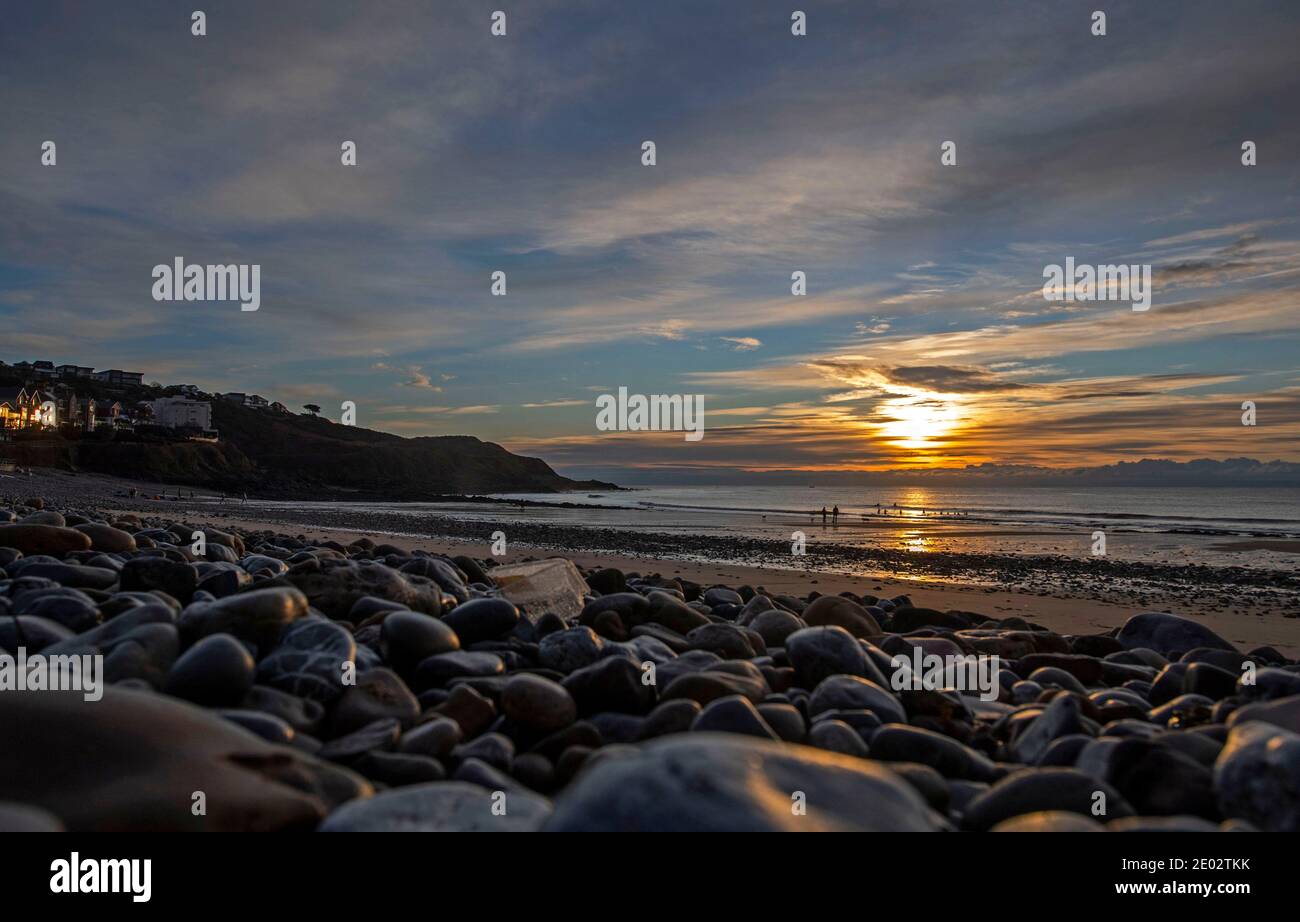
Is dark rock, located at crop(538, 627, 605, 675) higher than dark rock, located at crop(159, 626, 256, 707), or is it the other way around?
dark rock, located at crop(159, 626, 256, 707)

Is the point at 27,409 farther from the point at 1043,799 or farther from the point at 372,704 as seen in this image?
the point at 1043,799

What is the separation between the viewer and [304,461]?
99.6 m

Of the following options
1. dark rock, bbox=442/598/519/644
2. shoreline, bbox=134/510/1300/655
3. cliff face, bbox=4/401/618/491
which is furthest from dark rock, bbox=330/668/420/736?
cliff face, bbox=4/401/618/491

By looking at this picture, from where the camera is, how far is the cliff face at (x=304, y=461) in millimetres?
69812

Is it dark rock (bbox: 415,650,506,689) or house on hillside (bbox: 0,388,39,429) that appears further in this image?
house on hillside (bbox: 0,388,39,429)

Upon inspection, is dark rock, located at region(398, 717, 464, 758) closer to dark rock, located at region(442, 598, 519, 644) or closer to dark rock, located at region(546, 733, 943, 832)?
dark rock, located at region(546, 733, 943, 832)

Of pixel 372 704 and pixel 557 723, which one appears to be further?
pixel 557 723

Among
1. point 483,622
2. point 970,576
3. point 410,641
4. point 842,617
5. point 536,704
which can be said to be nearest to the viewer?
point 536,704

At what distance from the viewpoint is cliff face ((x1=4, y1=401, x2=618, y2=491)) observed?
69.8 meters

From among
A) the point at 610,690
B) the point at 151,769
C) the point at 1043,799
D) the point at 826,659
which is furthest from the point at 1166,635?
the point at 151,769

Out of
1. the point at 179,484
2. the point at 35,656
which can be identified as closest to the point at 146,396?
the point at 179,484

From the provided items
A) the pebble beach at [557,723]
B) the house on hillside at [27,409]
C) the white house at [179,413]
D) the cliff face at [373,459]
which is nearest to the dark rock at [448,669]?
the pebble beach at [557,723]

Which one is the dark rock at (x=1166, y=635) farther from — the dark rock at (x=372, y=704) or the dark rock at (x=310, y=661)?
the dark rock at (x=310, y=661)
